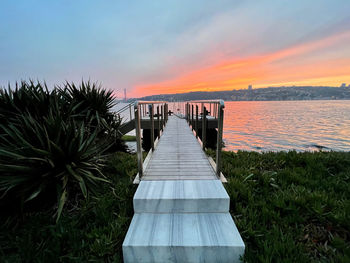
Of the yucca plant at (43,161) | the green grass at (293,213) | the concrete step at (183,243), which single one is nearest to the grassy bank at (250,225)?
the green grass at (293,213)

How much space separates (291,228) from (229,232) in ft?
2.68

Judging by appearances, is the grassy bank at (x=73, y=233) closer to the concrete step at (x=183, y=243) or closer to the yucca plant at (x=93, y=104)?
the concrete step at (x=183, y=243)

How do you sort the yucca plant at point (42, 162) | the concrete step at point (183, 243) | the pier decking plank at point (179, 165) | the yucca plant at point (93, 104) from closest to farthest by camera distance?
the concrete step at point (183, 243) < the yucca plant at point (42, 162) < the pier decking plank at point (179, 165) < the yucca plant at point (93, 104)

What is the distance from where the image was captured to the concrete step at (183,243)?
5.14 feet

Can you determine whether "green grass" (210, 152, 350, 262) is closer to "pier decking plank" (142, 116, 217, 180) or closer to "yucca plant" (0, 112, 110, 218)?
"pier decking plank" (142, 116, 217, 180)

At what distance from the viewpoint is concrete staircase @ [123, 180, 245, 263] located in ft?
5.16

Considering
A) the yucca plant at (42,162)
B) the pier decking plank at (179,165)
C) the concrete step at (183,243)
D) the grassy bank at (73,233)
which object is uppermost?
the yucca plant at (42,162)

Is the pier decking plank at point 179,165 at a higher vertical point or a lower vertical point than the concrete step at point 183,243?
higher

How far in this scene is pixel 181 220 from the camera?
1.95m

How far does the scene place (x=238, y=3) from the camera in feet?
25.4

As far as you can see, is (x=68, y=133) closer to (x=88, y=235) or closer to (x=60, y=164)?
(x=60, y=164)

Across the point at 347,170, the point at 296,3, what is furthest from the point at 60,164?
the point at 296,3

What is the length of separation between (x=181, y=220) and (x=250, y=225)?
2.79 feet

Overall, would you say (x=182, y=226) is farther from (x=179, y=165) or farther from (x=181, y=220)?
(x=179, y=165)
